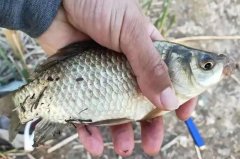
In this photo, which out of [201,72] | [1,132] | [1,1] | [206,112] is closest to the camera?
[201,72]

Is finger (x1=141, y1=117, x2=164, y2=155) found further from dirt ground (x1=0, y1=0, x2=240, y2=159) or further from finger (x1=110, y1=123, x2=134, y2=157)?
dirt ground (x1=0, y1=0, x2=240, y2=159)

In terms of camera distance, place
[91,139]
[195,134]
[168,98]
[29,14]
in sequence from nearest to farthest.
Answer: [168,98], [91,139], [29,14], [195,134]

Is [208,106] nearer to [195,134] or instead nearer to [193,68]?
[195,134]

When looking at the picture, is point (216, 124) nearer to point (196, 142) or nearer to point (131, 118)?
point (196, 142)

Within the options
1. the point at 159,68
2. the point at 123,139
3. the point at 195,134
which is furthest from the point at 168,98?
the point at 195,134

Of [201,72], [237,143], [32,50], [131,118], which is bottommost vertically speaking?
[237,143]

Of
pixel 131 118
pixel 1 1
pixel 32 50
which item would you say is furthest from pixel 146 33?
pixel 32 50
